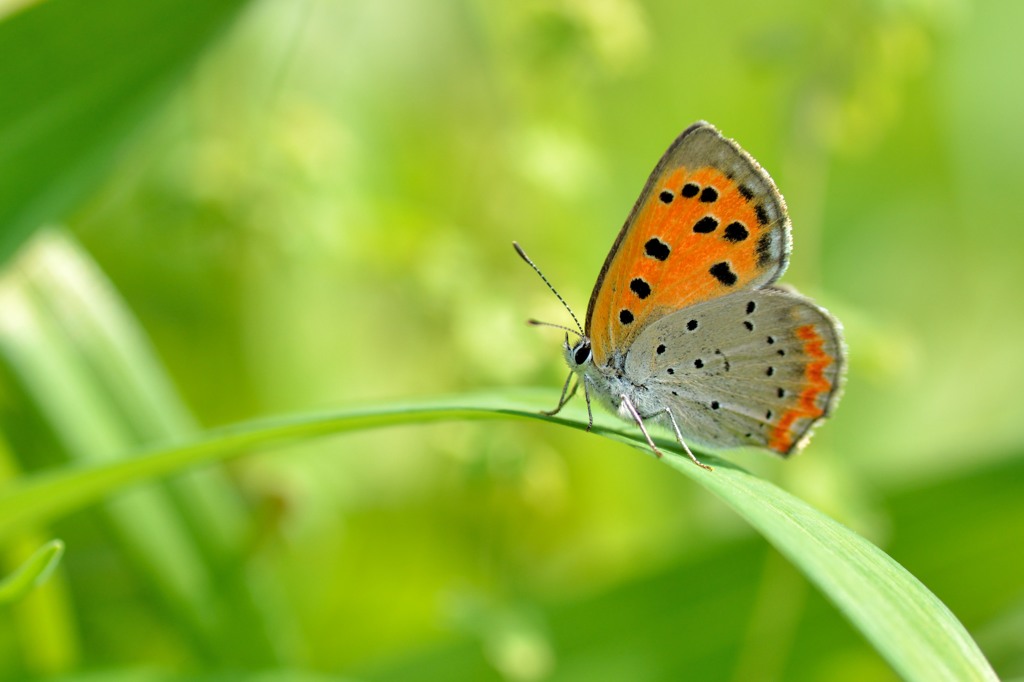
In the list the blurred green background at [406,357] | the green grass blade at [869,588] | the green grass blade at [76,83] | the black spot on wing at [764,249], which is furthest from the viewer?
the blurred green background at [406,357]

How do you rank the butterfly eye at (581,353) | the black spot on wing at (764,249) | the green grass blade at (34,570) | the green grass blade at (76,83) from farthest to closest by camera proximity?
the butterfly eye at (581,353)
the black spot on wing at (764,249)
the green grass blade at (76,83)
the green grass blade at (34,570)

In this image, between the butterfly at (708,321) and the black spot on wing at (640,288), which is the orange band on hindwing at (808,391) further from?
the black spot on wing at (640,288)

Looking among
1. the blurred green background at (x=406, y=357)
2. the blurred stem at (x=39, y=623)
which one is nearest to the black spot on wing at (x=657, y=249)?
the blurred green background at (x=406, y=357)

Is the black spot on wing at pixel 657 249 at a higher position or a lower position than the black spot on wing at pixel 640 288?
higher

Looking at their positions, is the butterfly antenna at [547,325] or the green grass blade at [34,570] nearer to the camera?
the green grass blade at [34,570]

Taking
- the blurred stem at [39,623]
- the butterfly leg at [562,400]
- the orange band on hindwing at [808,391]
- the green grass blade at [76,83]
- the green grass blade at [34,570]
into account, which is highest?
the green grass blade at [76,83]

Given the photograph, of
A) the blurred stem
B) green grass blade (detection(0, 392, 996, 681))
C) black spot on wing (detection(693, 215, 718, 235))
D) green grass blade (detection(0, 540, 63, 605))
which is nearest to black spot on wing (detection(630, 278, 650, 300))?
black spot on wing (detection(693, 215, 718, 235))

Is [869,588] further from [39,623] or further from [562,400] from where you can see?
[39,623]

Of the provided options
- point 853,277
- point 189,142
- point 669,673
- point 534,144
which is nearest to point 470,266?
point 534,144
